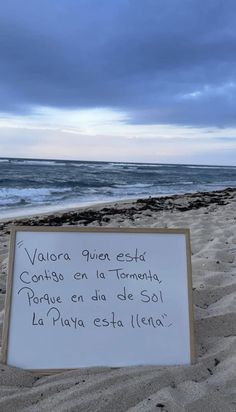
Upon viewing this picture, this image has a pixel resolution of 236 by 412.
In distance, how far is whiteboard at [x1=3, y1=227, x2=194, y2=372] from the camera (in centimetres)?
240

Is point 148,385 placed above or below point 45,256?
below

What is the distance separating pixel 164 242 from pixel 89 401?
97 centimetres

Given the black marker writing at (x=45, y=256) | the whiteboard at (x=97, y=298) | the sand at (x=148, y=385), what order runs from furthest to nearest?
1. the black marker writing at (x=45, y=256)
2. the whiteboard at (x=97, y=298)
3. the sand at (x=148, y=385)

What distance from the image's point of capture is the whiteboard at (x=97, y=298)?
94.5 inches

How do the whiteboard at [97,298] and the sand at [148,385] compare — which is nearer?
the sand at [148,385]

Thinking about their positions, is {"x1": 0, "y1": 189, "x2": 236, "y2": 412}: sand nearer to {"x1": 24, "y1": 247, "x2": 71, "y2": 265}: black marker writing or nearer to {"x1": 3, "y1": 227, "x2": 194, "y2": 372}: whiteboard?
{"x1": 3, "y1": 227, "x2": 194, "y2": 372}: whiteboard

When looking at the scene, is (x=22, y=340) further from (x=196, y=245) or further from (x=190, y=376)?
(x=196, y=245)

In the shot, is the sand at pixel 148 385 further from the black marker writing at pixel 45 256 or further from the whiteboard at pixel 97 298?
the black marker writing at pixel 45 256

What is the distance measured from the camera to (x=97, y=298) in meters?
2.53

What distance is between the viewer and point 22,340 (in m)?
2.38

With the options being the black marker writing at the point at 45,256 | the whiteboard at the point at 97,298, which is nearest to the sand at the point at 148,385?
the whiteboard at the point at 97,298

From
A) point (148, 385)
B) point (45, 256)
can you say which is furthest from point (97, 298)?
point (148, 385)

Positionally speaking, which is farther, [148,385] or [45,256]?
[45,256]

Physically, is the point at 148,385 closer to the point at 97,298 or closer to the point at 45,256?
the point at 97,298
